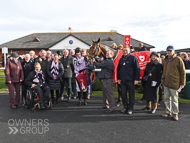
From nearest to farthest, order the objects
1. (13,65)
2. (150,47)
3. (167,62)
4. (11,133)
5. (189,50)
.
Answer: (11,133)
(167,62)
(13,65)
(189,50)
(150,47)

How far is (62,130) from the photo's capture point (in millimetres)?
3559

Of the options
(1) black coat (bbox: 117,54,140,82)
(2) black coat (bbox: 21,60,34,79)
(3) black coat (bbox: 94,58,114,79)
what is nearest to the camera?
(1) black coat (bbox: 117,54,140,82)

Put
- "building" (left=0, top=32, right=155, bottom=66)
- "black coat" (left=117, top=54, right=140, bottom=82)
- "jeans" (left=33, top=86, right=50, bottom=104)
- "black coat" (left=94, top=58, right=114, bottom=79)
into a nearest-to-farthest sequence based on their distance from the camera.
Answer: "black coat" (left=117, top=54, right=140, bottom=82), "black coat" (left=94, top=58, right=114, bottom=79), "jeans" (left=33, top=86, right=50, bottom=104), "building" (left=0, top=32, right=155, bottom=66)

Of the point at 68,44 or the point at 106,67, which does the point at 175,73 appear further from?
the point at 68,44

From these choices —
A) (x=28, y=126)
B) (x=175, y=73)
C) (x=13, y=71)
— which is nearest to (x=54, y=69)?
(x=13, y=71)

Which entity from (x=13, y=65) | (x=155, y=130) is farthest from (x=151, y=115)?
A: (x=13, y=65)

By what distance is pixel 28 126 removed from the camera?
12.5 feet

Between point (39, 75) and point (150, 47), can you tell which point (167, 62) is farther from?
point (150, 47)

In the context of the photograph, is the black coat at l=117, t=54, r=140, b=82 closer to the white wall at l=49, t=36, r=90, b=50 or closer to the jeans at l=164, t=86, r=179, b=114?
the jeans at l=164, t=86, r=179, b=114

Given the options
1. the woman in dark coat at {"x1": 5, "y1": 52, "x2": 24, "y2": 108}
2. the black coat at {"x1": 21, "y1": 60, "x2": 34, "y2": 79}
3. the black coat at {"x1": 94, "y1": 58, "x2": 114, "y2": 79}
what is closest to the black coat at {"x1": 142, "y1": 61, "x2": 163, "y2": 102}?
the black coat at {"x1": 94, "y1": 58, "x2": 114, "y2": 79}

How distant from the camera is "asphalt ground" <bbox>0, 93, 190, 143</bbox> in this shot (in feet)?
10.3

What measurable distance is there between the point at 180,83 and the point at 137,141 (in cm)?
217

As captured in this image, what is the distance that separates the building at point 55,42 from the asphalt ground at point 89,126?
2969cm

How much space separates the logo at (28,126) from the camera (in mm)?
3514
